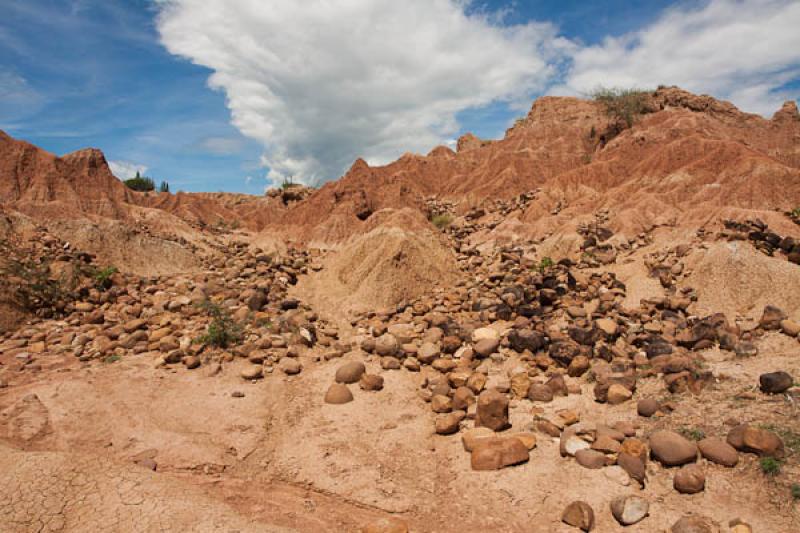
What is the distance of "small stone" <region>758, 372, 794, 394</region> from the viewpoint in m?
4.93

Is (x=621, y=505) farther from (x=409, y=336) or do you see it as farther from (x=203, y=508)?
(x=409, y=336)

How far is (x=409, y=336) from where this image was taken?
912 cm

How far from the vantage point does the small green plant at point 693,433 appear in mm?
4594

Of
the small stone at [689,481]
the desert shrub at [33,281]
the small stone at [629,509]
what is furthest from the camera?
the desert shrub at [33,281]

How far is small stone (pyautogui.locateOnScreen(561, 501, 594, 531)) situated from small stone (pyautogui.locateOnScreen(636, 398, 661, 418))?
1805 millimetres

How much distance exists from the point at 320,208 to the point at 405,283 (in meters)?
9.54

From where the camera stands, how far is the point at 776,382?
16.3 feet

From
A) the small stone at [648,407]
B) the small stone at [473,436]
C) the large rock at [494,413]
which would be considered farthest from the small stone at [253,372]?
the small stone at [648,407]

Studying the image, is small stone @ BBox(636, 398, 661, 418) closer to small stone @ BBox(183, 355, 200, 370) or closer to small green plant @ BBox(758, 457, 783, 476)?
small green plant @ BBox(758, 457, 783, 476)

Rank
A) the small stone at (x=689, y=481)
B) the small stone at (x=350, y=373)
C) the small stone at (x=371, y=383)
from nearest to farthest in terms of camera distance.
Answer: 1. the small stone at (x=689, y=481)
2. the small stone at (x=371, y=383)
3. the small stone at (x=350, y=373)

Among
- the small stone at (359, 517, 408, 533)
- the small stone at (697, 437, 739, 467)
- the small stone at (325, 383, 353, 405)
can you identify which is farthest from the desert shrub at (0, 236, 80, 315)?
the small stone at (697, 437, 739, 467)

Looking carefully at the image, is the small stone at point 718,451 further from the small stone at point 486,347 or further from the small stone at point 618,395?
the small stone at point 486,347

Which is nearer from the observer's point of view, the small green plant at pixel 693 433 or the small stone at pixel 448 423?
the small green plant at pixel 693 433

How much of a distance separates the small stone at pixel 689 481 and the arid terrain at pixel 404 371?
0.03m
